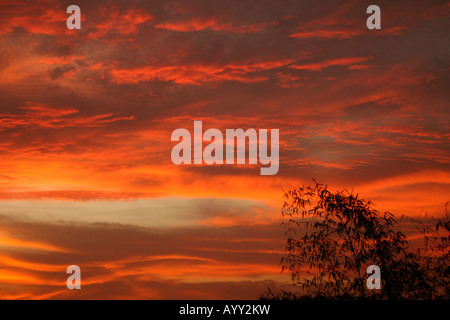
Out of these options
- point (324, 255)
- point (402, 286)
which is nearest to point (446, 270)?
point (402, 286)
